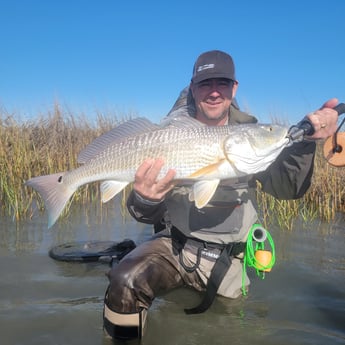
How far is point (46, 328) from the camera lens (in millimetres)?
3000

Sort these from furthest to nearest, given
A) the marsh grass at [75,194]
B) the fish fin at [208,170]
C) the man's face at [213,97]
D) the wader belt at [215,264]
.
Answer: the marsh grass at [75,194] → the man's face at [213,97] → the wader belt at [215,264] → the fish fin at [208,170]

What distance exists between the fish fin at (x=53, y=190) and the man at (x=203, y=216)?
576 millimetres

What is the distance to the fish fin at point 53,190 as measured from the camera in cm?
310

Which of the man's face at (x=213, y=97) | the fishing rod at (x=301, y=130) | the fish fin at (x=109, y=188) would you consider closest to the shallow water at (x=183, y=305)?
the fish fin at (x=109, y=188)

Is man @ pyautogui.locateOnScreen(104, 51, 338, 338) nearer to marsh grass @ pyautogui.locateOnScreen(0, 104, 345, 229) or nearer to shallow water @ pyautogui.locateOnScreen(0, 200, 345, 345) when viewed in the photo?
shallow water @ pyautogui.locateOnScreen(0, 200, 345, 345)

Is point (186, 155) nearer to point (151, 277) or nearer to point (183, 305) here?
point (151, 277)

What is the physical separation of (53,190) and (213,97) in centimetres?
170

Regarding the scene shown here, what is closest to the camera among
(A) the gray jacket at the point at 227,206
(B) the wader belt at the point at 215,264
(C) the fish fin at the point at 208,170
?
(C) the fish fin at the point at 208,170

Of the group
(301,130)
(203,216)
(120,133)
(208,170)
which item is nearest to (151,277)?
(203,216)

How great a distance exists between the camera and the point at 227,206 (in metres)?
3.45

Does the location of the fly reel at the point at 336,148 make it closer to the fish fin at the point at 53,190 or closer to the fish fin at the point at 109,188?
the fish fin at the point at 109,188

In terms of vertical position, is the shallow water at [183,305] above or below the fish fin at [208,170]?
below

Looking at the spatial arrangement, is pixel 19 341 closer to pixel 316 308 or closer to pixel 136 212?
pixel 136 212

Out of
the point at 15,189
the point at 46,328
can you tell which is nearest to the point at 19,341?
the point at 46,328
